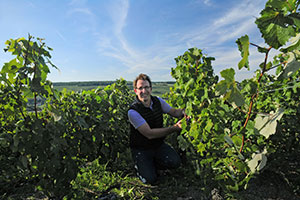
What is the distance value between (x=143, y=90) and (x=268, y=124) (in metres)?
1.88

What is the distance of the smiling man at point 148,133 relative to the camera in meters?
2.64

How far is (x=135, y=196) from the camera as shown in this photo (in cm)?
237

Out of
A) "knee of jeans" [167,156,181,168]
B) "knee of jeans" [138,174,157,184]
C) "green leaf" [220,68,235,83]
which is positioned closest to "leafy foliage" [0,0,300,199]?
"green leaf" [220,68,235,83]

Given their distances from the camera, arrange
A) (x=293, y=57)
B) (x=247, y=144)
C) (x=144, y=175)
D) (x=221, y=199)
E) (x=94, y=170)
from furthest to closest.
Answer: (x=94, y=170) → (x=144, y=175) → (x=221, y=199) → (x=247, y=144) → (x=293, y=57)

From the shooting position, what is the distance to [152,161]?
2.93 m

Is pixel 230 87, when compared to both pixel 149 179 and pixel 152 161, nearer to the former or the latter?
pixel 149 179

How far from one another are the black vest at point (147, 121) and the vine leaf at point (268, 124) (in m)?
1.83

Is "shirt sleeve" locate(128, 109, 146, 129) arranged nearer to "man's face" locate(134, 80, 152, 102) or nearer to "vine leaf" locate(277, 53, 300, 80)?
"man's face" locate(134, 80, 152, 102)

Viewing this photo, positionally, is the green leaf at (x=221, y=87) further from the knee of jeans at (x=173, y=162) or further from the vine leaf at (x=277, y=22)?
the knee of jeans at (x=173, y=162)

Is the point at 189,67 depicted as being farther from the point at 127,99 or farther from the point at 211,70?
the point at 127,99

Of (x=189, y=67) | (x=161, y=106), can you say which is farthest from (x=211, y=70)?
(x=161, y=106)

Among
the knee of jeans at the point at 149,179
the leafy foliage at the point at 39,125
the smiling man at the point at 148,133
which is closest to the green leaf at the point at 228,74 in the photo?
the leafy foliage at the point at 39,125

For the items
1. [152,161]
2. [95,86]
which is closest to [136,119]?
[152,161]

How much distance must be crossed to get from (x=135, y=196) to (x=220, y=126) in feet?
4.97
